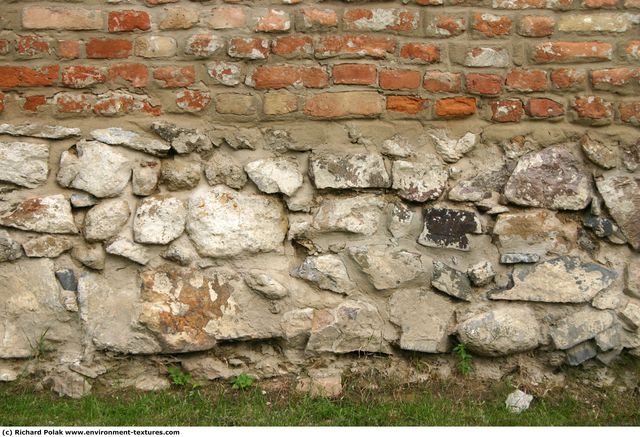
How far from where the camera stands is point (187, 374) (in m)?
2.91

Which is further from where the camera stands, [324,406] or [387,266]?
[387,266]

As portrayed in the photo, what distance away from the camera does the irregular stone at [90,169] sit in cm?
285

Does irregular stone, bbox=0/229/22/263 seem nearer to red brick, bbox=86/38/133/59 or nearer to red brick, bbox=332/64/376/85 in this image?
red brick, bbox=86/38/133/59

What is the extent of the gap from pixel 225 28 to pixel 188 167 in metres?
0.55

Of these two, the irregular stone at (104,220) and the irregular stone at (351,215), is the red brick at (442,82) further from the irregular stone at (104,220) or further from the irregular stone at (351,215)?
the irregular stone at (104,220)

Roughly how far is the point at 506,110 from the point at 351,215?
734 millimetres

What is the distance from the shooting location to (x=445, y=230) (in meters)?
2.91

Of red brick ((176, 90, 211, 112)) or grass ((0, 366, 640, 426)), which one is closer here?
grass ((0, 366, 640, 426))

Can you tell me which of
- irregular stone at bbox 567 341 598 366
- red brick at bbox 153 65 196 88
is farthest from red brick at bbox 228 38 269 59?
irregular stone at bbox 567 341 598 366

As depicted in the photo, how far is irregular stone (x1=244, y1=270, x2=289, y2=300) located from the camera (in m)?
2.89

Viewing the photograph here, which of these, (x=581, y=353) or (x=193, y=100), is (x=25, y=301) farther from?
(x=581, y=353)

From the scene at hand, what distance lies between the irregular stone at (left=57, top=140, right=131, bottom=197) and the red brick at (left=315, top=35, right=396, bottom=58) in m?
0.91

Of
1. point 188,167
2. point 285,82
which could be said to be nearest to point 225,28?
point 285,82

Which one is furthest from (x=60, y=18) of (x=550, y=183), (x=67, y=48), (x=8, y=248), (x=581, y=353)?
(x=581, y=353)
